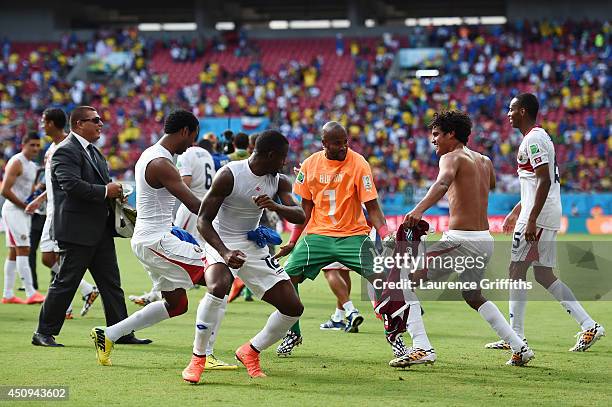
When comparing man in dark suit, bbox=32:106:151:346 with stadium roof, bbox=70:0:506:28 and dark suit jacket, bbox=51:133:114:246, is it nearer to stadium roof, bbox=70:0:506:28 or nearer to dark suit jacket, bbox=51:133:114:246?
dark suit jacket, bbox=51:133:114:246

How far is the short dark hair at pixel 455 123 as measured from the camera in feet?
28.2

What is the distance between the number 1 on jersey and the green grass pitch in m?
1.29

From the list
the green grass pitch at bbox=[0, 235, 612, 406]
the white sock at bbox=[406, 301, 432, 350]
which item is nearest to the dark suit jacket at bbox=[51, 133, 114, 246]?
the green grass pitch at bbox=[0, 235, 612, 406]

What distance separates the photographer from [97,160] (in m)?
9.81

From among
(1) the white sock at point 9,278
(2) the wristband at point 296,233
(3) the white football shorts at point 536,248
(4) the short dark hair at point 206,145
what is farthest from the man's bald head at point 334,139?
(1) the white sock at point 9,278

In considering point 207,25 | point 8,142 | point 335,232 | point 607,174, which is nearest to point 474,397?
point 335,232

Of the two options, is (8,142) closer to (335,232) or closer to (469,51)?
(469,51)

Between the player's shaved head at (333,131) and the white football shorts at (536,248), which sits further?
the white football shorts at (536,248)

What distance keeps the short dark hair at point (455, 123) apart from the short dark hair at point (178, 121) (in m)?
2.16

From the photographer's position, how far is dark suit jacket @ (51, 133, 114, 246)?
9.31 meters

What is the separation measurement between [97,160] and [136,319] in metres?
2.12

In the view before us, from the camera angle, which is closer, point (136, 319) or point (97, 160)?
point (136, 319)

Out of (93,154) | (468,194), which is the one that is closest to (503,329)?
(468,194)

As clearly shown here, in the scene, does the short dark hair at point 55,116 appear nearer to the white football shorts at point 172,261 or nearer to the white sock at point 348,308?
the white football shorts at point 172,261
